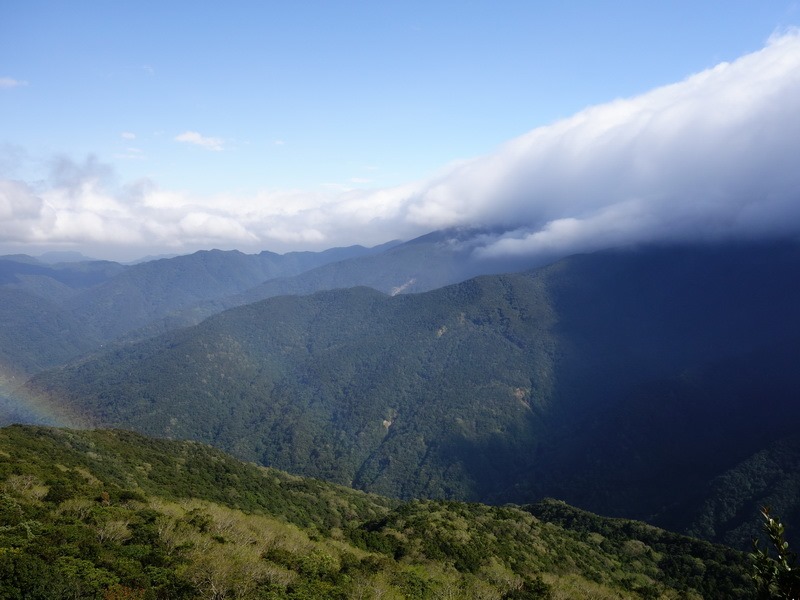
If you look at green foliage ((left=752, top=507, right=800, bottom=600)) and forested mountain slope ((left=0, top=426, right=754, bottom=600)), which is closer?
green foliage ((left=752, top=507, right=800, bottom=600))

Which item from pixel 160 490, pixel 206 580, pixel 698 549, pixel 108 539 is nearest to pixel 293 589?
pixel 206 580

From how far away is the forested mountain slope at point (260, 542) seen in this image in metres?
41.8

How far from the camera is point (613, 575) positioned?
116 meters

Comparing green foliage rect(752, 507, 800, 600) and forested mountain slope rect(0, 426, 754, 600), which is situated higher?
green foliage rect(752, 507, 800, 600)

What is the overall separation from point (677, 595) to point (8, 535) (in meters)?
117

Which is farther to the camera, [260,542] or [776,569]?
[260,542]

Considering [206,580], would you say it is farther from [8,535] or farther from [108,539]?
[8,535]

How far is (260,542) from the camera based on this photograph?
6344 centimetres

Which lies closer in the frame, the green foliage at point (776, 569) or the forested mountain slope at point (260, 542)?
the green foliage at point (776, 569)

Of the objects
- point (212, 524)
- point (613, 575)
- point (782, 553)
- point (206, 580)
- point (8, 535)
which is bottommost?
point (613, 575)

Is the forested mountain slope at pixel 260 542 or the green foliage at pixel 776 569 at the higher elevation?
the green foliage at pixel 776 569

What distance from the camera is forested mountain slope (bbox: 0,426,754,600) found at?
4178cm

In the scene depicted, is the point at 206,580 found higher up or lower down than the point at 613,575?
higher up

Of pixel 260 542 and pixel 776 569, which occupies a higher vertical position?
pixel 776 569
